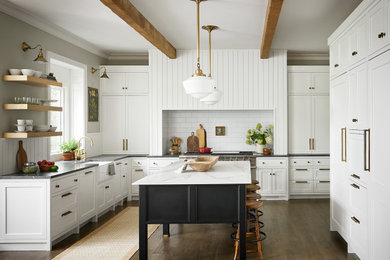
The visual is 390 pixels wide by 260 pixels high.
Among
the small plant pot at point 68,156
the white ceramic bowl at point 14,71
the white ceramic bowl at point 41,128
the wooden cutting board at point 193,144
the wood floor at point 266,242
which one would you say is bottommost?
the wood floor at point 266,242

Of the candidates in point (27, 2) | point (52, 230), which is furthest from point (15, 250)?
point (27, 2)

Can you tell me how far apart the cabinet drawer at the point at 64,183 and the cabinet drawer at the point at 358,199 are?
11.1 feet

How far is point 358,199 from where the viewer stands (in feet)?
11.4

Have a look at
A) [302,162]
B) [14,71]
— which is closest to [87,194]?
[14,71]

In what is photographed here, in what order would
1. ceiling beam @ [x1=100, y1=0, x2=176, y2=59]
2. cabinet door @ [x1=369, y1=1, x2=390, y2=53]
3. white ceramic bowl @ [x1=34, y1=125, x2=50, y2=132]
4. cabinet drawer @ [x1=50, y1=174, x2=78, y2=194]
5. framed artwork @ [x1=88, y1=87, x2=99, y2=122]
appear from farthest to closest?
framed artwork @ [x1=88, y1=87, x2=99, y2=122] < white ceramic bowl @ [x1=34, y1=125, x2=50, y2=132] < cabinet drawer @ [x1=50, y1=174, x2=78, y2=194] < ceiling beam @ [x1=100, y1=0, x2=176, y2=59] < cabinet door @ [x1=369, y1=1, x2=390, y2=53]

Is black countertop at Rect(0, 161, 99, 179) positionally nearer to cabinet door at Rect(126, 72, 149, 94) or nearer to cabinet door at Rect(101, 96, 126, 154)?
cabinet door at Rect(101, 96, 126, 154)

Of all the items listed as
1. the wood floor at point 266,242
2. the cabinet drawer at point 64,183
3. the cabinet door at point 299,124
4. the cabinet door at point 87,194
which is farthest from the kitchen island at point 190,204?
the cabinet door at point 299,124

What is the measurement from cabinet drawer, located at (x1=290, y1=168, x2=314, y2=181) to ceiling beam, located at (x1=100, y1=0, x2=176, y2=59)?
3292 millimetres

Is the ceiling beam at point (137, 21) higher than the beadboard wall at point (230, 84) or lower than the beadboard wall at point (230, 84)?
higher

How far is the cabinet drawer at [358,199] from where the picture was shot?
3293 mm

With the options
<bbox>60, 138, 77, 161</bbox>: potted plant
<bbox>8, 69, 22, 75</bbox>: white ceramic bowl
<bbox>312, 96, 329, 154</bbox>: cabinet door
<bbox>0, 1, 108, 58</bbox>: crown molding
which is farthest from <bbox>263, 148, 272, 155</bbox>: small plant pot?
<bbox>8, 69, 22, 75</bbox>: white ceramic bowl

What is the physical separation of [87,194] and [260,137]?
3485 millimetres

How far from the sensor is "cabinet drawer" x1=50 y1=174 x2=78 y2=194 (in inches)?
154

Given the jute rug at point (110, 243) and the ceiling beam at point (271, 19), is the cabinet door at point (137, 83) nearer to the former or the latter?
the ceiling beam at point (271, 19)
